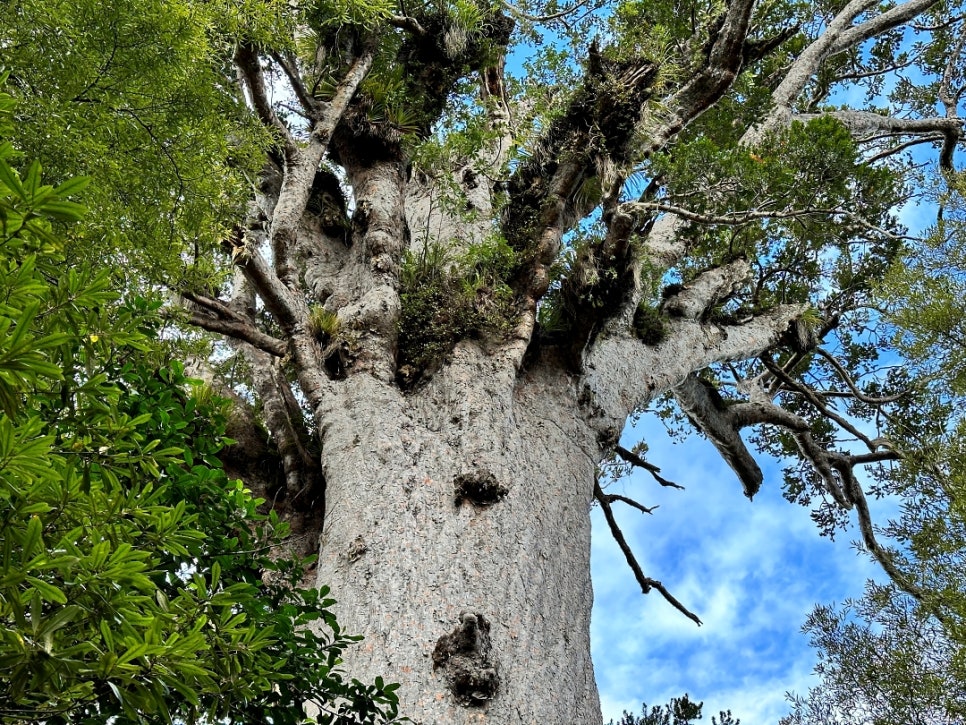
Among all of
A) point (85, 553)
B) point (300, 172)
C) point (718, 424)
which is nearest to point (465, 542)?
point (85, 553)

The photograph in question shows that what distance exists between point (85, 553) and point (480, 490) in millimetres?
2768

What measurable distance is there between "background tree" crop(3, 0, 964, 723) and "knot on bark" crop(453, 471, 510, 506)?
18 mm

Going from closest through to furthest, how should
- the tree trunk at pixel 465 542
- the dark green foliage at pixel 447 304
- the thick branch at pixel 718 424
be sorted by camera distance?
the tree trunk at pixel 465 542
the dark green foliage at pixel 447 304
the thick branch at pixel 718 424

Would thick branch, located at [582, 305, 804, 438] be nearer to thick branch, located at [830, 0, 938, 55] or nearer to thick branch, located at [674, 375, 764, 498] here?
thick branch, located at [674, 375, 764, 498]

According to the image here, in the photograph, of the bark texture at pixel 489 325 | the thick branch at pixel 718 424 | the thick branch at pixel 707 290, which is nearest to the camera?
the bark texture at pixel 489 325

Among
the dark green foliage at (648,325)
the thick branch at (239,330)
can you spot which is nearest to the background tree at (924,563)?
the dark green foliage at (648,325)

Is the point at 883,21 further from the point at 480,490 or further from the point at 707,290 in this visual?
the point at 480,490

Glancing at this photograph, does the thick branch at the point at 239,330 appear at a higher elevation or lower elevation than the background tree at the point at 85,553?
higher

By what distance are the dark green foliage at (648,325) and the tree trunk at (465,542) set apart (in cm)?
134

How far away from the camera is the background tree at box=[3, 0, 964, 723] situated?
3.71 metres

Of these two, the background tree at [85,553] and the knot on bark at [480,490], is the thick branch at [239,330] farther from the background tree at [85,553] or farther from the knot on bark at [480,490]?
the background tree at [85,553]

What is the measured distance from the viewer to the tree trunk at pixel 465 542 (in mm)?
3494

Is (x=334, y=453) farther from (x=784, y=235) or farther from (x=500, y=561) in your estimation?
(x=784, y=235)

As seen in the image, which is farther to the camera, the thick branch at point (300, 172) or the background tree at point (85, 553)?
the thick branch at point (300, 172)
